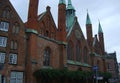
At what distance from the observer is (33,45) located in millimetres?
35719

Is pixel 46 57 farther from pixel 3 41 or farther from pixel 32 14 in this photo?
pixel 3 41

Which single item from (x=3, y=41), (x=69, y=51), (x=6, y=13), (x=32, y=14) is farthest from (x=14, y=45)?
(x=69, y=51)

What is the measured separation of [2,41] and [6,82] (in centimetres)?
634

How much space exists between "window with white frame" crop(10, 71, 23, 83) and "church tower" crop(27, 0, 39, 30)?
838 cm

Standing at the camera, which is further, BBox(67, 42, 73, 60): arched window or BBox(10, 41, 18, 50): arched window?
BBox(67, 42, 73, 60): arched window

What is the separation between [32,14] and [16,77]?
1170 cm

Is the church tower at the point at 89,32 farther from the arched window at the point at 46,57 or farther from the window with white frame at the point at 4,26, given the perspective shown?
the window with white frame at the point at 4,26

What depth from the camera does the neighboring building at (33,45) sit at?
33.1m

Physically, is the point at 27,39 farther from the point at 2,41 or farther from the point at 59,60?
the point at 59,60

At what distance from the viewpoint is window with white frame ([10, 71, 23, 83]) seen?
32.8m

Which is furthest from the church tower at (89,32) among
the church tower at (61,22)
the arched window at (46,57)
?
the arched window at (46,57)

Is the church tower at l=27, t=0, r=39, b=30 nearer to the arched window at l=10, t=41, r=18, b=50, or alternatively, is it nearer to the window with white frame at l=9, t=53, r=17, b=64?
the arched window at l=10, t=41, r=18, b=50

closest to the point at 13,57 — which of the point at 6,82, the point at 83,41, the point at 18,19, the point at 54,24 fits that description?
the point at 6,82

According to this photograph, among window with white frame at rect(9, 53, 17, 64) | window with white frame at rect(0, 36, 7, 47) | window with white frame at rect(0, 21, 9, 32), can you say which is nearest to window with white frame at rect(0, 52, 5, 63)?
window with white frame at rect(9, 53, 17, 64)
